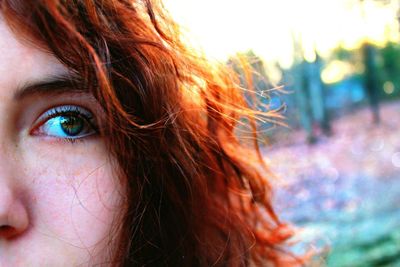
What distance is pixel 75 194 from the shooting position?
0.92 meters

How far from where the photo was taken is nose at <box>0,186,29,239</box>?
797mm

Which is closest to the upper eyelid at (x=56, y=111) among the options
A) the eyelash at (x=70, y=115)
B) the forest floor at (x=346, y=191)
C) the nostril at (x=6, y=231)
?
the eyelash at (x=70, y=115)

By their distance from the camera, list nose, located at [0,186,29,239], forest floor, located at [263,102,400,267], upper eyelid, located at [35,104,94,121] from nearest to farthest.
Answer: nose, located at [0,186,29,239]
upper eyelid, located at [35,104,94,121]
forest floor, located at [263,102,400,267]

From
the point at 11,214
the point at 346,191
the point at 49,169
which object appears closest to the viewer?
the point at 11,214

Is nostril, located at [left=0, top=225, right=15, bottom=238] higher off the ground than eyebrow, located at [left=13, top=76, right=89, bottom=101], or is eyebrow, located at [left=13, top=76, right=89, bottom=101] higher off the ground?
eyebrow, located at [left=13, top=76, right=89, bottom=101]

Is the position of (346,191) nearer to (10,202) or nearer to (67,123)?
(67,123)

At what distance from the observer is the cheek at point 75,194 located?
2.88ft

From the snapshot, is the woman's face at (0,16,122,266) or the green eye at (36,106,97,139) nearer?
the woman's face at (0,16,122,266)

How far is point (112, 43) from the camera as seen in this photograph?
1.01 metres

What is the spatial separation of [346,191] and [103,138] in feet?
25.2

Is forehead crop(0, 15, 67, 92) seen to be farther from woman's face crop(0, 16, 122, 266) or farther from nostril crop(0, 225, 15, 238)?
nostril crop(0, 225, 15, 238)

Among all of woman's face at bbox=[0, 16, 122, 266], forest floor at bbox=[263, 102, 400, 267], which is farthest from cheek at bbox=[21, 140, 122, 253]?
forest floor at bbox=[263, 102, 400, 267]

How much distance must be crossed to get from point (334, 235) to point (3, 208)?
5.06 metres

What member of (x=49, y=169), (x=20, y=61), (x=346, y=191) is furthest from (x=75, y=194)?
(x=346, y=191)
